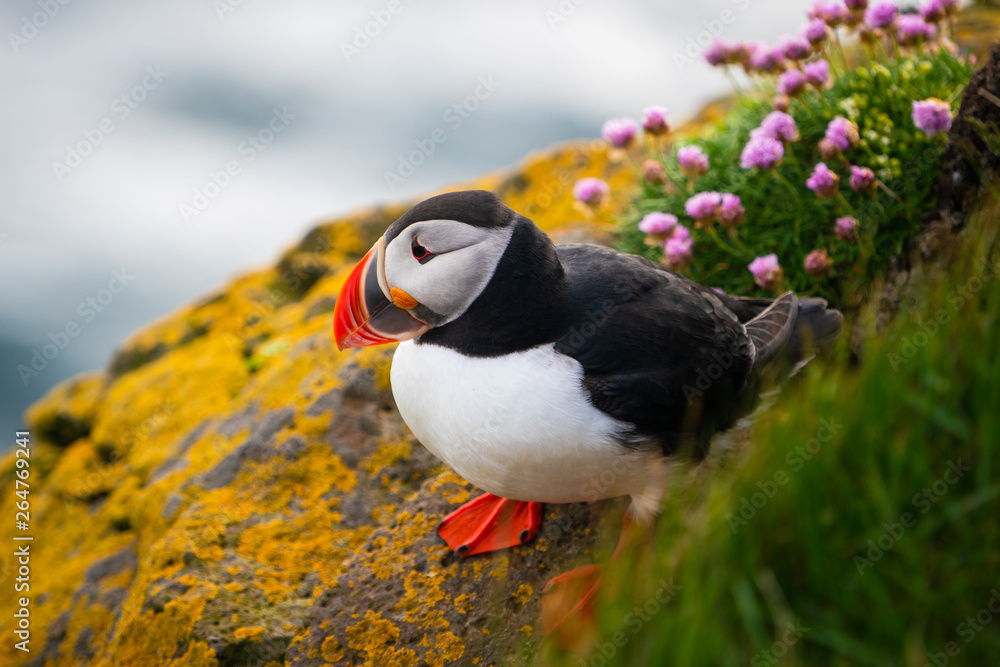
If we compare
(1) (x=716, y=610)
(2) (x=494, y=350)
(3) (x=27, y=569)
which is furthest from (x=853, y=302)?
(3) (x=27, y=569)

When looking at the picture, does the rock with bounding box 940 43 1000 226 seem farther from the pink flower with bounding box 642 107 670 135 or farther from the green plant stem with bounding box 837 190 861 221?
the pink flower with bounding box 642 107 670 135

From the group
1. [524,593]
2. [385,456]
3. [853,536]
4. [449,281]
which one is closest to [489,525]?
[524,593]

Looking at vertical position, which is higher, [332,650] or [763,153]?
[763,153]

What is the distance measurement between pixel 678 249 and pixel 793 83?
134 centimetres

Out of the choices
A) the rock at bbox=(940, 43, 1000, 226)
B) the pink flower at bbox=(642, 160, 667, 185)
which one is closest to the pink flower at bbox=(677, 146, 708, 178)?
the pink flower at bbox=(642, 160, 667, 185)

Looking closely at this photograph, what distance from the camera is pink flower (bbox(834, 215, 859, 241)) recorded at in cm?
407

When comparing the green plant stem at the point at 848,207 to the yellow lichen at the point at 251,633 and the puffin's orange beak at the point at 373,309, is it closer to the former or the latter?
the puffin's orange beak at the point at 373,309

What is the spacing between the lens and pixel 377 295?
2.89 metres

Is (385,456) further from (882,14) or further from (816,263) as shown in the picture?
(882,14)

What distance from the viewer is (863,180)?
3.98 meters

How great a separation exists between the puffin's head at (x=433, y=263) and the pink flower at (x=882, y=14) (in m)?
3.47

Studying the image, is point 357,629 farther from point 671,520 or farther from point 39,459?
point 39,459

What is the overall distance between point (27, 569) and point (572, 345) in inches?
193

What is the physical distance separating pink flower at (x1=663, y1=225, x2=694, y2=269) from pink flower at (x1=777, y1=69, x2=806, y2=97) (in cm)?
115
